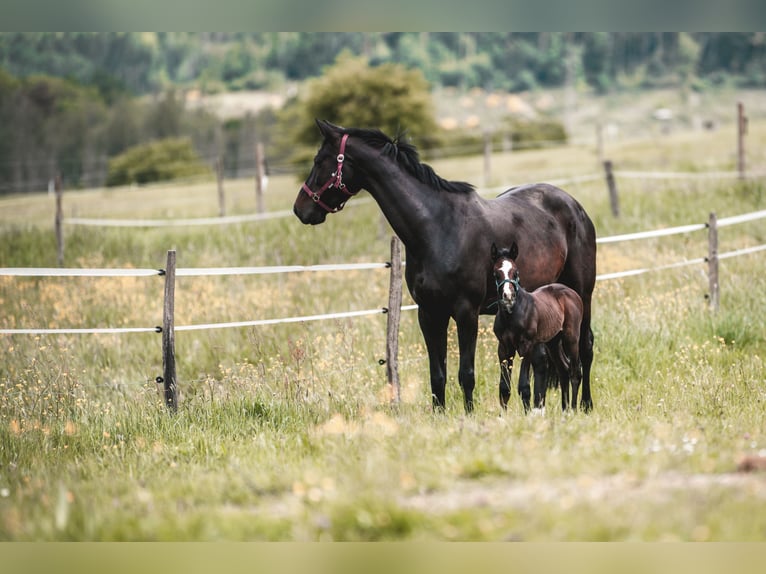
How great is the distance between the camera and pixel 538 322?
6.71 m

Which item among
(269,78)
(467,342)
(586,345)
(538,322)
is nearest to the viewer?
(538,322)

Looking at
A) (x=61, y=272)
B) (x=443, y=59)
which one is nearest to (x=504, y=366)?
(x=61, y=272)

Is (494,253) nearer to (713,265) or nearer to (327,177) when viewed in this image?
(327,177)

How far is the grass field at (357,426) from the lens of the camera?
454 centimetres

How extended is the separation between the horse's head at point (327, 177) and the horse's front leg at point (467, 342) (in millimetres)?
1310

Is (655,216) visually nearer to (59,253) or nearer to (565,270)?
(565,270)

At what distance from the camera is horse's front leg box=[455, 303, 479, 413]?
22.5 feet

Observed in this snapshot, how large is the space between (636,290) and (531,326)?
5605 millimetres

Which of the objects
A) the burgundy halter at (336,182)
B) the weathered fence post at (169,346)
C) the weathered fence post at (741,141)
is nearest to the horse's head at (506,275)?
the burgundy halter at (336,182)

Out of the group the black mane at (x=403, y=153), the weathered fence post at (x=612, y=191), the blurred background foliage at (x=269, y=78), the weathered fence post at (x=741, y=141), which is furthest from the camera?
the blurred background foliage at (x=269, y=78)

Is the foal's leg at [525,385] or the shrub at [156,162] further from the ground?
the shrub at [156,162]

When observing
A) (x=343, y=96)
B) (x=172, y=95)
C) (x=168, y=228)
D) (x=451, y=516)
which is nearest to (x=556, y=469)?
(x=451, y=516)

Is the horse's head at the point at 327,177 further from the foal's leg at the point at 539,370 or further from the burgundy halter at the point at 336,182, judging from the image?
the foal's leg at the point at 539,370

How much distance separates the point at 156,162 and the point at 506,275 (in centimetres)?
5352
